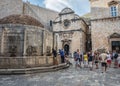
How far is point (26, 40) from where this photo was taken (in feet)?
33.5

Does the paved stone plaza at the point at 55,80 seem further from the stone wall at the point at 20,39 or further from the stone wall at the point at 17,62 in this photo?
the stone wall at the point at 20,39

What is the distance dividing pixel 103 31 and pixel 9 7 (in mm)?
16255

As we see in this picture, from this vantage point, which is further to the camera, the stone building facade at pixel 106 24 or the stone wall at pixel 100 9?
the stone wall at pixel 100 9

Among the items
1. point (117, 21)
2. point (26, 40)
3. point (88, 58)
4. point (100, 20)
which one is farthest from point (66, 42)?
point (26, 40)

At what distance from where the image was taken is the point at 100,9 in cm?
2338

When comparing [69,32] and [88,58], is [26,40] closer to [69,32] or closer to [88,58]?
[88,58]

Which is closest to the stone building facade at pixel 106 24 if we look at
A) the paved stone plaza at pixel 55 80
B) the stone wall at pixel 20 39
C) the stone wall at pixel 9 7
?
the stone wall at pixel 9 7

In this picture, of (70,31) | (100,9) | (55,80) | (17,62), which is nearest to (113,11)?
(100,9)

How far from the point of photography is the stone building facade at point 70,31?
26922mm

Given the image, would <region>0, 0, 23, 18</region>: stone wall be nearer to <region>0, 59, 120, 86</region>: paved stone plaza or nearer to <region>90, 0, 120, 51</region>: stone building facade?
<region>90, 0, 120, 51</region>: stone building facade

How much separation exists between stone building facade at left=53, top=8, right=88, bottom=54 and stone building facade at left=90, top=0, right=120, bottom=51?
364cm

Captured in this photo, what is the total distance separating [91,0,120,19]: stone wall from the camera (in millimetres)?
23019

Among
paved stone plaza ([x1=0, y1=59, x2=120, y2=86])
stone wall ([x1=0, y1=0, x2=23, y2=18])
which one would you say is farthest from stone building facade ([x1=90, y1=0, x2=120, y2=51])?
paved stone plaza ([x1=0, y1=59, x2=120, y2=86])

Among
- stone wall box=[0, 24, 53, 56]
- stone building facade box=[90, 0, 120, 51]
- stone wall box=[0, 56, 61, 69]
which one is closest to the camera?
stone wall box=[0, 56, 61, 69]
